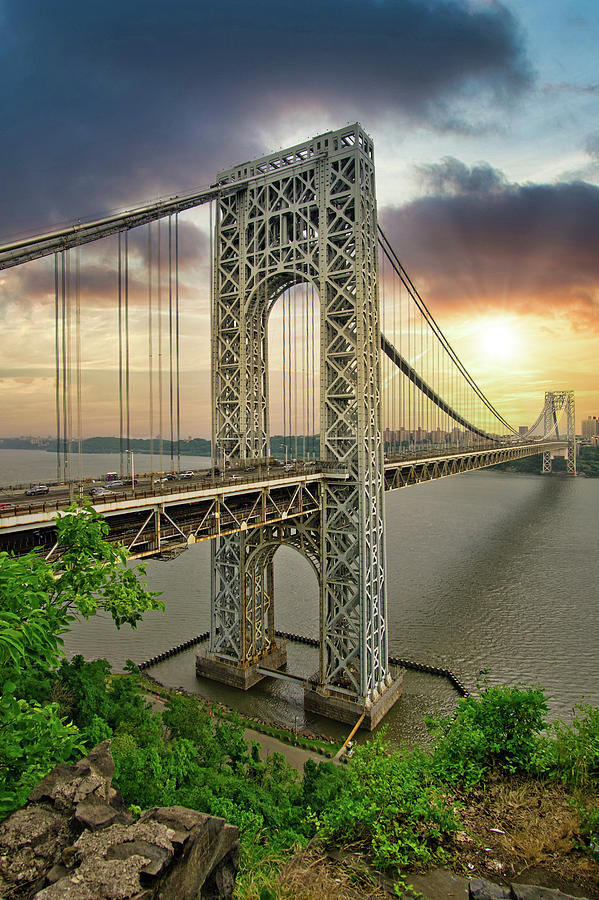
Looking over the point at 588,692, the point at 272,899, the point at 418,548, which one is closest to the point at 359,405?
the point at 272,899

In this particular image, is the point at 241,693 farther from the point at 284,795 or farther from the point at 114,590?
the point at 114,590

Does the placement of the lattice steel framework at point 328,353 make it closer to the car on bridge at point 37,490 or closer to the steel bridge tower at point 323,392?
the steel bridge tower at point 323,392

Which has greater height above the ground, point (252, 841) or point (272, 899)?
point (272, 899)

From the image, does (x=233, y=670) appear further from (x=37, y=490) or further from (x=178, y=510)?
(x=37, y=490)

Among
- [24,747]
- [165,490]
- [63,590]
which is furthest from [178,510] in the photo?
[24,747]

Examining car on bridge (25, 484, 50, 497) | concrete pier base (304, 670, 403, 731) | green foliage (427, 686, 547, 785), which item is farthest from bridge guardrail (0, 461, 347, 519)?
green foliage (427, 686, 547, 785)

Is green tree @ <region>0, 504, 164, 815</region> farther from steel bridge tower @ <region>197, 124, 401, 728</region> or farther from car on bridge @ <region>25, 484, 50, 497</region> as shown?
steel bridge tower @ <region>197, 124, 401, 728</region>

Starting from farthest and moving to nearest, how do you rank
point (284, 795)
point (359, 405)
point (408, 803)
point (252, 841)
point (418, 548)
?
point (418, 548) → point (359, 405) → point (284, 795) → point (252, 841) → point (408, 803)
